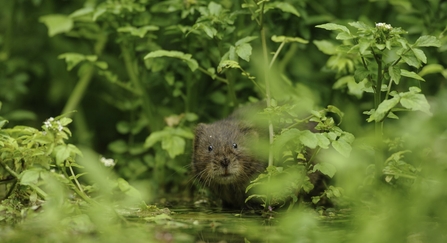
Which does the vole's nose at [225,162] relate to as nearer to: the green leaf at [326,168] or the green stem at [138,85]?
the green leaf at [326,168]

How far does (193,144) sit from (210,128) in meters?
0.21

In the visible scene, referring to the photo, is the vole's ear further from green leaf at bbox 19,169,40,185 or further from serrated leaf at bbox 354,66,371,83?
green leaf at bbox 19,169,40,185

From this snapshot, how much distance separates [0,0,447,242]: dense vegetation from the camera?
10.6ft

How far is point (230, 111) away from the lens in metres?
5.51

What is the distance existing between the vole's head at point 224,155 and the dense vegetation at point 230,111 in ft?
0.79

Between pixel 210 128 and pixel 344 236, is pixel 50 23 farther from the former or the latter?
pixel 344 236

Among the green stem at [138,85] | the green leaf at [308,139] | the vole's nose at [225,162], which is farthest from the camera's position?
the green stem at [138,85]

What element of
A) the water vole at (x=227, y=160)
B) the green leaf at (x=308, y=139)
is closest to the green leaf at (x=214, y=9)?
the water vole at (x=227, y=160)

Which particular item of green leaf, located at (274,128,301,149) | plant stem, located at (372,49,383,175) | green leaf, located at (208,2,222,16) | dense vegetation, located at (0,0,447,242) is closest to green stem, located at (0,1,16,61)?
dense vegetation, located at (0,0,447,242)

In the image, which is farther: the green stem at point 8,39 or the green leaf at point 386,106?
the green stem at point 8,39

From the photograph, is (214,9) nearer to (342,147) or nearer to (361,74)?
(361,74)

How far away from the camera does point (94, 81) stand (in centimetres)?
737

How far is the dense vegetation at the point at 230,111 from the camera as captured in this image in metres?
3.22

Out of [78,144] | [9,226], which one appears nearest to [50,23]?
[78,144]
